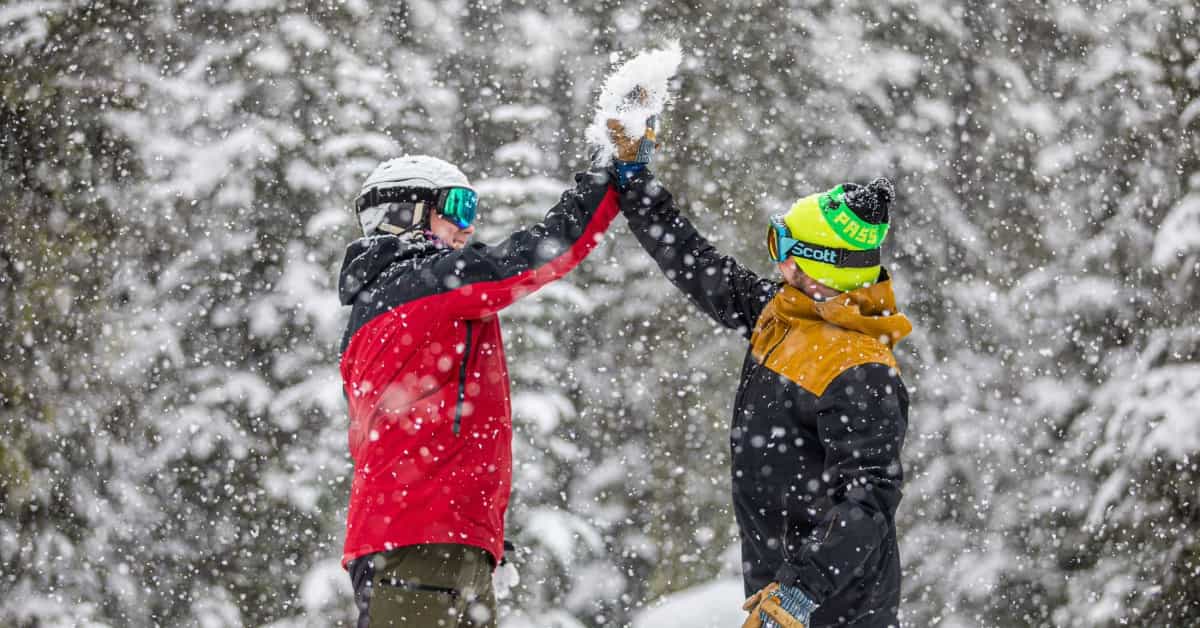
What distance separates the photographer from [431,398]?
2.65 m

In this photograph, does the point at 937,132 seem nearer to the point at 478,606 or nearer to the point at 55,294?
the point at 478,606

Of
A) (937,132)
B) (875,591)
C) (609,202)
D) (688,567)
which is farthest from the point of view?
(937,132)

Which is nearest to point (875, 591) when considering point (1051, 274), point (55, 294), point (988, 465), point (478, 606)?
point (478, 606)

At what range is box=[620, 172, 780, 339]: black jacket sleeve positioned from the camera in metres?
2.97

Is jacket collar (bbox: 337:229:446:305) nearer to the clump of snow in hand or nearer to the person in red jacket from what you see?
the person in red jacket

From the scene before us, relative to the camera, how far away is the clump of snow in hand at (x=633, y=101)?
9.14 ft

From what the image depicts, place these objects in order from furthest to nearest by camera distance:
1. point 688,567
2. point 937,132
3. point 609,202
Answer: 1. point 937,132
2. point 688,567
3. point 609,202

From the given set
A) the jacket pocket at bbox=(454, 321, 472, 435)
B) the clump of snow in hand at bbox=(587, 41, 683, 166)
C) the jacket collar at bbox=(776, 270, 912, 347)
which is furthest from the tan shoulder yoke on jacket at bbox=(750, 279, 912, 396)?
the jacket pocket at bbox=(454, 321, 472, 435)

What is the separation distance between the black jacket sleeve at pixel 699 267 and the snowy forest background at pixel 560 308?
109 centimetres

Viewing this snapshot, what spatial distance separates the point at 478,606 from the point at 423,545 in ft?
0.86

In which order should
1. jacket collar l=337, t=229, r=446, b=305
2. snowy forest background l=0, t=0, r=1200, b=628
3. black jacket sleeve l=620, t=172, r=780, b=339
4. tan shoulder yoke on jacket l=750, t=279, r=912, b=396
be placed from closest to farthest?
1. tan shoulder yoke on jacket l=750, t=279, r=912, b=396
2. jacket collar l=337, t=229, r=446, b=305
3. black jacket sleeve l=620, t=172, r=780, b=339
4. snowy forest background l=0, t=0, r=1200, b=628

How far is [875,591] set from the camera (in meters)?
2.57

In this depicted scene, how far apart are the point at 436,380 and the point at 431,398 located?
0.05 m

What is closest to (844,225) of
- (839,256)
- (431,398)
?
(839,256)
